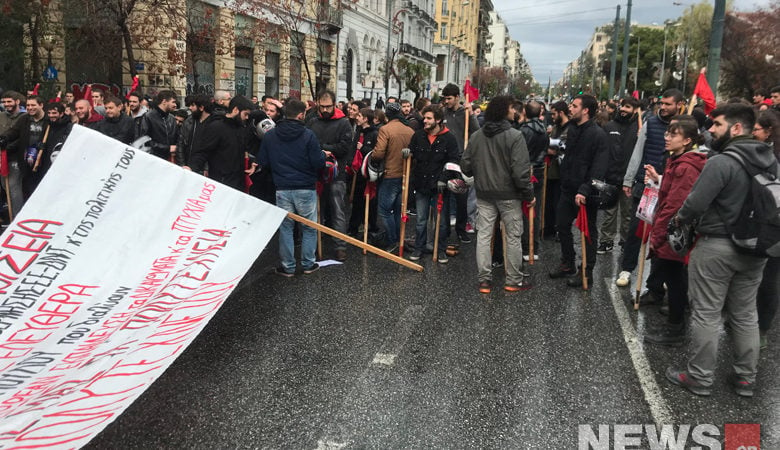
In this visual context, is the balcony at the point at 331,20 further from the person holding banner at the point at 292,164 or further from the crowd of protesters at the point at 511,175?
the person holding banner at the point at 292,164

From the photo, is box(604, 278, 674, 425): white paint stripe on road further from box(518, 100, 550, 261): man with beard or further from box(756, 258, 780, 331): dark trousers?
box(518, 100, 550, 261): man with beard

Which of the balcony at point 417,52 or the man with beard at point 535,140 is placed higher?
the balcony at point 417,52

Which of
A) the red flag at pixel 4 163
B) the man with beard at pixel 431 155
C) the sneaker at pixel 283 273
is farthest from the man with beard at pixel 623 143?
the red flag at pixel 4 163

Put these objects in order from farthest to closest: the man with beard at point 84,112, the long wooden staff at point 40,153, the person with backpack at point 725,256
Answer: the long wooden staff at point 40,153, the man with beard at point 84,112, the person with backpack at point 725,256

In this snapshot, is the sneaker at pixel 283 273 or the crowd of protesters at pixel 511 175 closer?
the crowd of protesters at pixel 511 175

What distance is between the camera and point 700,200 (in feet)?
13.5

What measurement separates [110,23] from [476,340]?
1723 centimetres

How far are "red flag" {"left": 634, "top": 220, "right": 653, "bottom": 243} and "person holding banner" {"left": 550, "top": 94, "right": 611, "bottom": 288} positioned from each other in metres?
0.44

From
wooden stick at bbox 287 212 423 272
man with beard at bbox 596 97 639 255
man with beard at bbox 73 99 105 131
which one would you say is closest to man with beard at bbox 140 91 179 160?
man with beard at bbox 73 99 105 131

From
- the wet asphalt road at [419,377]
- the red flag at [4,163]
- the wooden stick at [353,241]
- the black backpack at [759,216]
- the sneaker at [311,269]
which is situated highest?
the black backpack at [759,216]

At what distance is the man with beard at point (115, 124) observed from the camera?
798 centimetres

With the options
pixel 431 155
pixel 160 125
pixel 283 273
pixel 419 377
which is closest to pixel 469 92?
→ pixel 431 155

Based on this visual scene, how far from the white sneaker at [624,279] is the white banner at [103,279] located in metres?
3.80

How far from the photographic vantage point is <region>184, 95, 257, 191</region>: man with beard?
22.9 feet
